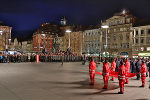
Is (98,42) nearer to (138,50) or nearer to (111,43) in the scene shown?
(111,43)

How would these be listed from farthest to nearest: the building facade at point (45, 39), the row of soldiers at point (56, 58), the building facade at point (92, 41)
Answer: the building facade at point (45, 39) → the building facade at point (92, 41) → the row of soldiers at point (56, 58)

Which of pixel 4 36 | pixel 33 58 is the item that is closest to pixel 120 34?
pixel 33 58

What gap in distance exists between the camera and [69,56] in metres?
46.8

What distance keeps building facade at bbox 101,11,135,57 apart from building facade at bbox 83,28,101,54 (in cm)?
661

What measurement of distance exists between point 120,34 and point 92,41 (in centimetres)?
1632

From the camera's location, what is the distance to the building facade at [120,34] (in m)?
68.6

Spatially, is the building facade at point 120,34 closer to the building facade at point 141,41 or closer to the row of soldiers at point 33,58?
the building facade at point 141,41

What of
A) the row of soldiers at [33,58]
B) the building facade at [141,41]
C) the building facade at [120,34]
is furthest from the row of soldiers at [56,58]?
the building facade at [141,41]

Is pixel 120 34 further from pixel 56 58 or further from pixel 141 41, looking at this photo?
pixel 56 58

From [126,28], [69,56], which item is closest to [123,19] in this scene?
[126,28]

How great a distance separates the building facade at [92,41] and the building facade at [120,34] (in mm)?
6607

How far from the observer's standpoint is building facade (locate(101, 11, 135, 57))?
225ft

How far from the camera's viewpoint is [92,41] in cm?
8525

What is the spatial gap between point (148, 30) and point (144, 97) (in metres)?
57.4
